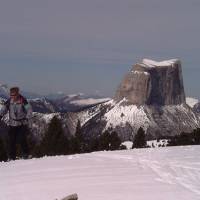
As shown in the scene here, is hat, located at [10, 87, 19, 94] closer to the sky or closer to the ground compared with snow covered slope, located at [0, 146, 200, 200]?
closer to the sky

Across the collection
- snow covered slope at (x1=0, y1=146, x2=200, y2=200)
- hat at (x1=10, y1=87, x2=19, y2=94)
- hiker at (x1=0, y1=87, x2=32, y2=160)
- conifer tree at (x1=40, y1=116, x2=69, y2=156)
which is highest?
hat at (x1=10, y1=87, x2=19, y2=94)

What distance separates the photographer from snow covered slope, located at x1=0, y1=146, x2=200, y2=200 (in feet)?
33.0

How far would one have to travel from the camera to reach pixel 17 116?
55.8ft

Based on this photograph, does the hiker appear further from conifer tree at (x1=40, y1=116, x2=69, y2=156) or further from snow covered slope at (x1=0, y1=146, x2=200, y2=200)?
conifer tree at (x1=40, y1=116, x2=69, y2=156)

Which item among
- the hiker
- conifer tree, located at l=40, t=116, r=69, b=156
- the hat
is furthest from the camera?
conifer tree, located at l=40, t=116, r=69, b=156

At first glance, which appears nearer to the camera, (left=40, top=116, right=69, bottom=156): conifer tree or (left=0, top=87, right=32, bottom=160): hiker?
(left=0, top=87, right=32, bottom=160): hiker

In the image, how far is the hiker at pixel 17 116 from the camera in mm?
16859

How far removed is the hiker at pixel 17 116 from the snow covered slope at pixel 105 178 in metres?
2.20

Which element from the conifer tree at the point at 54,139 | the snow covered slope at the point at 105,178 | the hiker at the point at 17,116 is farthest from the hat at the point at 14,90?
the conifer tree at the point at 54,139

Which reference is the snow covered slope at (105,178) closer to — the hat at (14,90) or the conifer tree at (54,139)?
the hat at (14,90)

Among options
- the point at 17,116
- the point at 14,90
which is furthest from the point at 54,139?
the point at 14,90

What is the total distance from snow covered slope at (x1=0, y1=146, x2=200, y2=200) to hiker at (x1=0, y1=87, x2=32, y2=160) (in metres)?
2.20

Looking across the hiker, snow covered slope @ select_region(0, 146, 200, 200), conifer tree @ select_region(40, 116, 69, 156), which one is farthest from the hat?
conifer tree @ select_region(40, 116, 69, 156)

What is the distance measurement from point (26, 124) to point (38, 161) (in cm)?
244
